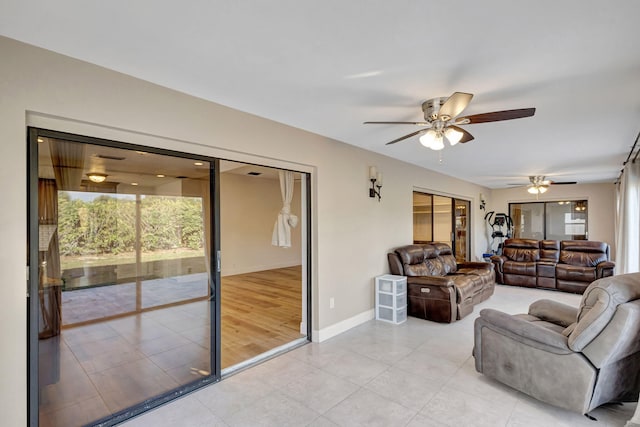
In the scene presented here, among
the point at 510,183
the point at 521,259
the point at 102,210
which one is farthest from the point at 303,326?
the point at 510,183

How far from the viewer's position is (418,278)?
178 inches

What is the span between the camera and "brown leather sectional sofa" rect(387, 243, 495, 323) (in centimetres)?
431

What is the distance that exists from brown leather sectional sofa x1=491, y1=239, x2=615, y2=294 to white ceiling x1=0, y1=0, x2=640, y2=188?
14.4 ft

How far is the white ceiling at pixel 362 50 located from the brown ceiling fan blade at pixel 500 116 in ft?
0.79

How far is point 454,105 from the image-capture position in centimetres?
224

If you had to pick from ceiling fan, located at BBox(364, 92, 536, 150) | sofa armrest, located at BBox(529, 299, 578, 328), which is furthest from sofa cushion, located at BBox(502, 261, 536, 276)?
ceiling fan, located at BBox(364, 92, 536, 150)

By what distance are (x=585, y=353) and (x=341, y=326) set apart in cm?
248

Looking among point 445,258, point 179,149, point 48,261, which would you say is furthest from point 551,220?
point 48,261

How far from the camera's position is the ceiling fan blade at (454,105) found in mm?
2094

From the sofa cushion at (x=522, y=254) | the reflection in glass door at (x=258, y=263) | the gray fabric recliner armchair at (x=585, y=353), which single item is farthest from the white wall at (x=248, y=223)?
the gray fabric recliner armchair at (x=585, y=353)

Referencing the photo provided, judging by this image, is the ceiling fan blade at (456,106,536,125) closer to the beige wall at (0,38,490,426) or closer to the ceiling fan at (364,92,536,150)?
the ceiling fan at (364,92,536,150)

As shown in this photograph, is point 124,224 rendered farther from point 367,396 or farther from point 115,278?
point 367,396

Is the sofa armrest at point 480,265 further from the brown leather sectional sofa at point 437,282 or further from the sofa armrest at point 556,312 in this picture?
the sofa armrest at point 556,312

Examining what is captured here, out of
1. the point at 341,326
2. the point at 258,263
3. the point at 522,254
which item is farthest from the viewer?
the point at 258,263
